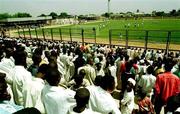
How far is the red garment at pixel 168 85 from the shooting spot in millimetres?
7133

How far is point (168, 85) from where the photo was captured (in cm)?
716

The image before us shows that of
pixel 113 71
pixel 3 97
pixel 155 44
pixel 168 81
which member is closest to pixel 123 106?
pixel 168 81

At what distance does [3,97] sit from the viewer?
384 cm

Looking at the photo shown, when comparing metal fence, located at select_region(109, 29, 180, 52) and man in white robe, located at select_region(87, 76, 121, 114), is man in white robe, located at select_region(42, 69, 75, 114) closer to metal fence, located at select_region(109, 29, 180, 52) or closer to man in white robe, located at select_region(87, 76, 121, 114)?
man in white robe, located at select_region(87, 76, 121, 114)

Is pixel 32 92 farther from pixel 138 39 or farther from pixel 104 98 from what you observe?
pixel 138 39

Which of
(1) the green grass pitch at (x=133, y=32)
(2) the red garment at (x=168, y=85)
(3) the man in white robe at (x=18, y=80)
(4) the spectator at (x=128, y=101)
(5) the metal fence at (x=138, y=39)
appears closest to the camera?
(3) the man in white robe at (x=18, y=80)

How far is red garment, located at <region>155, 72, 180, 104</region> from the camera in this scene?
7.13 m

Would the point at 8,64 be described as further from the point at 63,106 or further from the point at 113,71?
the point at 113,71

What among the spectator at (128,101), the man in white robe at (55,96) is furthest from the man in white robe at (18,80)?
the spectator at (128,101)

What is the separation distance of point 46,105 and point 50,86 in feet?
1.01

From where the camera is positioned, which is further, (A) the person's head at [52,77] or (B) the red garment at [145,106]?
(B) the red garment at [145,106]

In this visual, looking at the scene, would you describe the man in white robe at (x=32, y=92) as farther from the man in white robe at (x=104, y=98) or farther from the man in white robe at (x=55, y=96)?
the man in white robe at (x=104, y=98)

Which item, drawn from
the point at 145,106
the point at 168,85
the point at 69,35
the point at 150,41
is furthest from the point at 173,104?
the point at 69,35

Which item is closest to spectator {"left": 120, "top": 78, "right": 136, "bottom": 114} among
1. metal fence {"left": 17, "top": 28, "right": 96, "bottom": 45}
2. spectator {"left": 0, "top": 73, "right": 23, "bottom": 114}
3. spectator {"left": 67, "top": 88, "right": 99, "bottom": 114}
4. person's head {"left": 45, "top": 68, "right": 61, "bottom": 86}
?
person's head {"left": 45, "top": 68, "right": 61, "bottom": 86}
